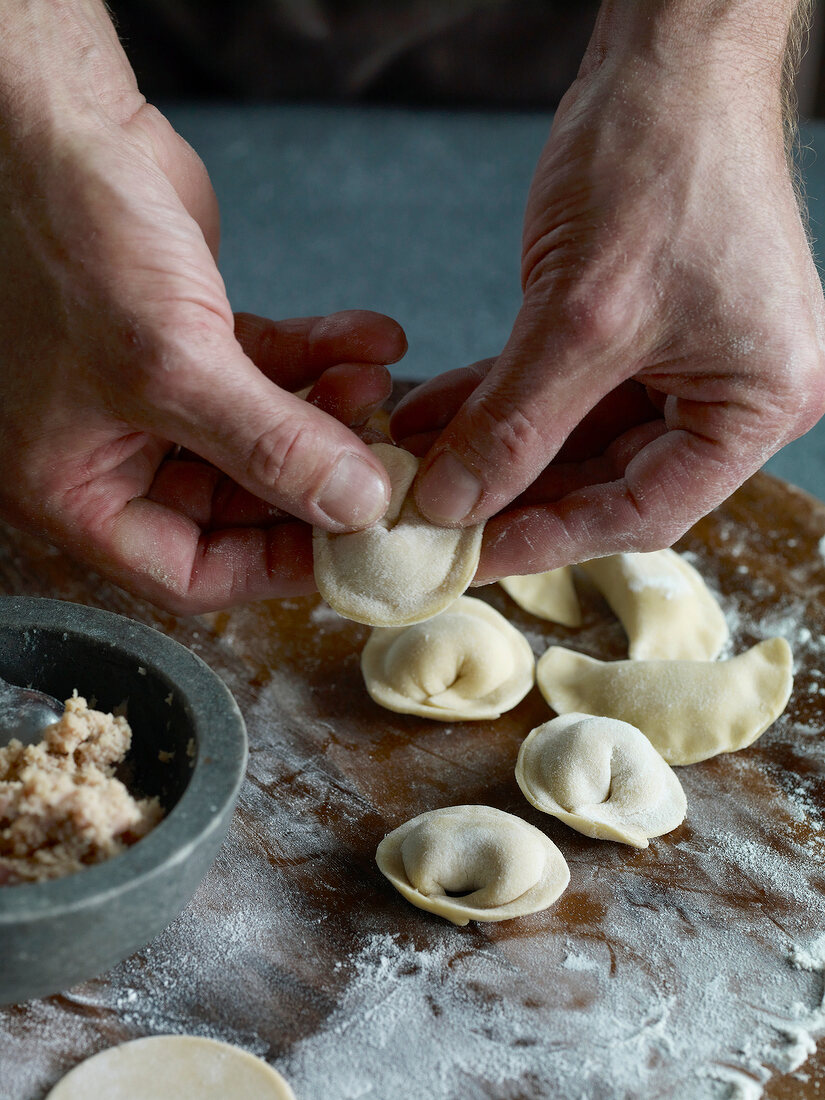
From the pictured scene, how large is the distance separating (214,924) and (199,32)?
153 inches

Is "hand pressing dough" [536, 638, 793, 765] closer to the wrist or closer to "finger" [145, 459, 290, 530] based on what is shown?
"finger" [145, 459, 290, 530]

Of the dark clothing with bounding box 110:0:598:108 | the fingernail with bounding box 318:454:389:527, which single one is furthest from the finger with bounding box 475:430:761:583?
the dark clothing with bounding box 110:0:598:108

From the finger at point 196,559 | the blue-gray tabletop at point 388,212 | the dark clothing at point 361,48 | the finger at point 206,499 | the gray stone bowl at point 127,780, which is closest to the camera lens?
the gray stone bowl at point 127,780

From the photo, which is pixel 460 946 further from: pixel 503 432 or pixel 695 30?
pixel 695 30

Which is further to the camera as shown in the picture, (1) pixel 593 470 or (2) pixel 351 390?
(1) pixel 593 470

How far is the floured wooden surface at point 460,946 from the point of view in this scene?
0.97 metres

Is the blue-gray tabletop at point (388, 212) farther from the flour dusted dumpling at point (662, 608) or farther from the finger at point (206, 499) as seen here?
the finger at point (206, 499)

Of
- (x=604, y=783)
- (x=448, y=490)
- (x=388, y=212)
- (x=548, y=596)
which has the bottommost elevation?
(x=388, y=212)

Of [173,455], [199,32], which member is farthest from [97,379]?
[199,32]

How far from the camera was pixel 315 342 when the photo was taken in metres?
1.48

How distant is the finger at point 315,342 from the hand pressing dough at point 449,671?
0.38 m

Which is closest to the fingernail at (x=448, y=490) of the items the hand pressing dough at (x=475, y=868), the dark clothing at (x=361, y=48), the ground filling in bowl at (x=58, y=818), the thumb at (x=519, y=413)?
the thumb at (x=519, y=413)

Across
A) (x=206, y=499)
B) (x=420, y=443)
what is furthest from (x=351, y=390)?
(x=206, y=499)

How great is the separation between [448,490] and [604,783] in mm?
383
